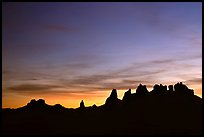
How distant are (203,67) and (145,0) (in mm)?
11214

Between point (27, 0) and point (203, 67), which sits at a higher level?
point (27, 0)

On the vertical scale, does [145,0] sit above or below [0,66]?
above

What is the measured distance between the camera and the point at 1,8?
34812 millimetres

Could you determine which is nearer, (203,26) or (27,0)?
(203,26)

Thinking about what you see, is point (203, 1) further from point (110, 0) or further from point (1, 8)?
point (1, 8)

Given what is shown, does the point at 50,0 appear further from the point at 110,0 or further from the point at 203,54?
the point at 203,54

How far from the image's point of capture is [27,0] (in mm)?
37438

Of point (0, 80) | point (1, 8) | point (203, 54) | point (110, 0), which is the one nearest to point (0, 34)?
point (1, 8)

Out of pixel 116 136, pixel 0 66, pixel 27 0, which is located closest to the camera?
pixel 0 66

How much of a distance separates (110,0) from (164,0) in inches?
264

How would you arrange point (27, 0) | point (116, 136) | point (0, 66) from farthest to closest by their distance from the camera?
point (116, 136) → point (27, 0) → point (0, 66)

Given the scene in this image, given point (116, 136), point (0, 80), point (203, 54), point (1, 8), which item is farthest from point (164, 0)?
point (116, 136)

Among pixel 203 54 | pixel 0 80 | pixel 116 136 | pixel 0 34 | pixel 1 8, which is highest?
pixel 1 8

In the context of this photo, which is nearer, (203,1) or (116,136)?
(203,1)
